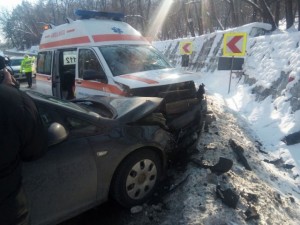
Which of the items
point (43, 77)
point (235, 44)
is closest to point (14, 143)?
point (43, 77)

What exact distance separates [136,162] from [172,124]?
4.09 ft

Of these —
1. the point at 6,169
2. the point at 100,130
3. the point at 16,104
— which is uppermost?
the point at 16,104

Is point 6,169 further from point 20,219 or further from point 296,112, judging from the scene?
point 296,112

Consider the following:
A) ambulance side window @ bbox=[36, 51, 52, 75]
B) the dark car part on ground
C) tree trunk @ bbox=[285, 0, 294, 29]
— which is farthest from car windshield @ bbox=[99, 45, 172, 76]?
tree trunk @ bbox=[285, 0, 294, 29]

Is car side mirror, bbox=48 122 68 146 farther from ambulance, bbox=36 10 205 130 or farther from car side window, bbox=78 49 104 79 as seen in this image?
car side window, bbox=78 49 104 79

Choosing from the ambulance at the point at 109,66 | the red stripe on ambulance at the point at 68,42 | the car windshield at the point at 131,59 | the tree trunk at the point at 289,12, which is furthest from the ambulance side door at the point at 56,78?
the tree trunk at the point at 289,12

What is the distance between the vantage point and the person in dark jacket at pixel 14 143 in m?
1.91

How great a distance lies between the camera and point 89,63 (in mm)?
6895

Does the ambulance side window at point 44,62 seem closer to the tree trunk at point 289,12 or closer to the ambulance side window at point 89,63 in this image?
the ambulance side window at point 89,63

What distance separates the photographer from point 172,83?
5.55m

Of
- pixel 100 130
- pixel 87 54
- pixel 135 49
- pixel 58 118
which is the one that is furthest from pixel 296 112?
pixel 58 118

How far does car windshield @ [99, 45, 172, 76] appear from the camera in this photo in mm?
6367

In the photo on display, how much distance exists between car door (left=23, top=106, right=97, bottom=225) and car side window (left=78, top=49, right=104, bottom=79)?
3.09m

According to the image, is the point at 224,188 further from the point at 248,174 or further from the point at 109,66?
the point at 109,66
